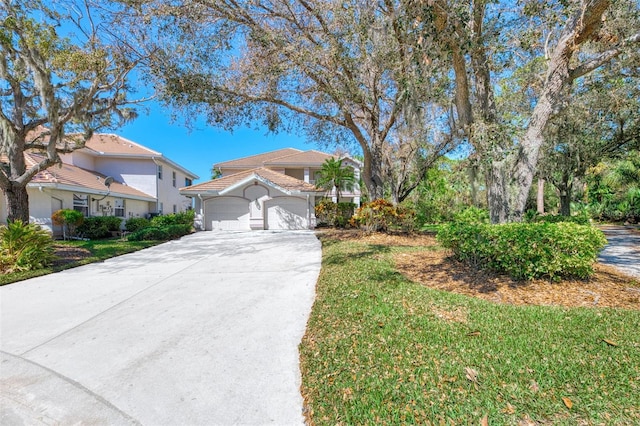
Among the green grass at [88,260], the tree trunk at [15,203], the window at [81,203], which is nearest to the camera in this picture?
the green grass at [88,260]

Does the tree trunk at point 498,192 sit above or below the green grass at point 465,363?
above

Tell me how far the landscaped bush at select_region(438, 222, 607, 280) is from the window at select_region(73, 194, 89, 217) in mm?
18126

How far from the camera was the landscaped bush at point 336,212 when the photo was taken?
1694 cm

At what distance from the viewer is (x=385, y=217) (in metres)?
10.8

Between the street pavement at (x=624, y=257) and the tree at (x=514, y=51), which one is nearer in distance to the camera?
the tree at (x=514, y=51)

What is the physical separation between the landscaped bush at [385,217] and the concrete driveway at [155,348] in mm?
5251

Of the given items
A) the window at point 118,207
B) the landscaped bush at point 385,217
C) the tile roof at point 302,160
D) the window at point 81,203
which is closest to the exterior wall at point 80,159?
the window at point 118,207

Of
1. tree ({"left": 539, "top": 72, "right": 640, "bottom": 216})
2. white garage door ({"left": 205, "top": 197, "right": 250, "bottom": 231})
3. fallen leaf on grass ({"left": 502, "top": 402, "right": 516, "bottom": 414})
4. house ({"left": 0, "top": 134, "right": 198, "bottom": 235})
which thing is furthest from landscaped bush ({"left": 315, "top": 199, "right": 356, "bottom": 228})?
fallen leaf on grass ({"left": 502, "top": 402, "right": 516, "bottom": 414})

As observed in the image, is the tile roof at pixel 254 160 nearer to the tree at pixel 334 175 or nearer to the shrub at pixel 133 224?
the tree at pixel 334 175

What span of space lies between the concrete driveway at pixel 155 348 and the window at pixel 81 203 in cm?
1026

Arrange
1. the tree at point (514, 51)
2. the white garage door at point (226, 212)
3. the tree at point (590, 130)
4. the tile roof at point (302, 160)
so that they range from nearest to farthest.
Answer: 1. the tree at point (514, 51)
2. the tree at point (590, 130)
3. the white garage door at point (226, 212)
4. the tile roof at point (302, 160)

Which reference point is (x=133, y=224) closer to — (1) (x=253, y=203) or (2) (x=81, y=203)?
(2) (x=81, y=203)

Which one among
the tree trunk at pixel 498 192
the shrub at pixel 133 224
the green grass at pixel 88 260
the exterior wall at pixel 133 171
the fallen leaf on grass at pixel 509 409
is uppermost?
the exterior wall at pixel 133 171

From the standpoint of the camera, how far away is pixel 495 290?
14.9 ft
